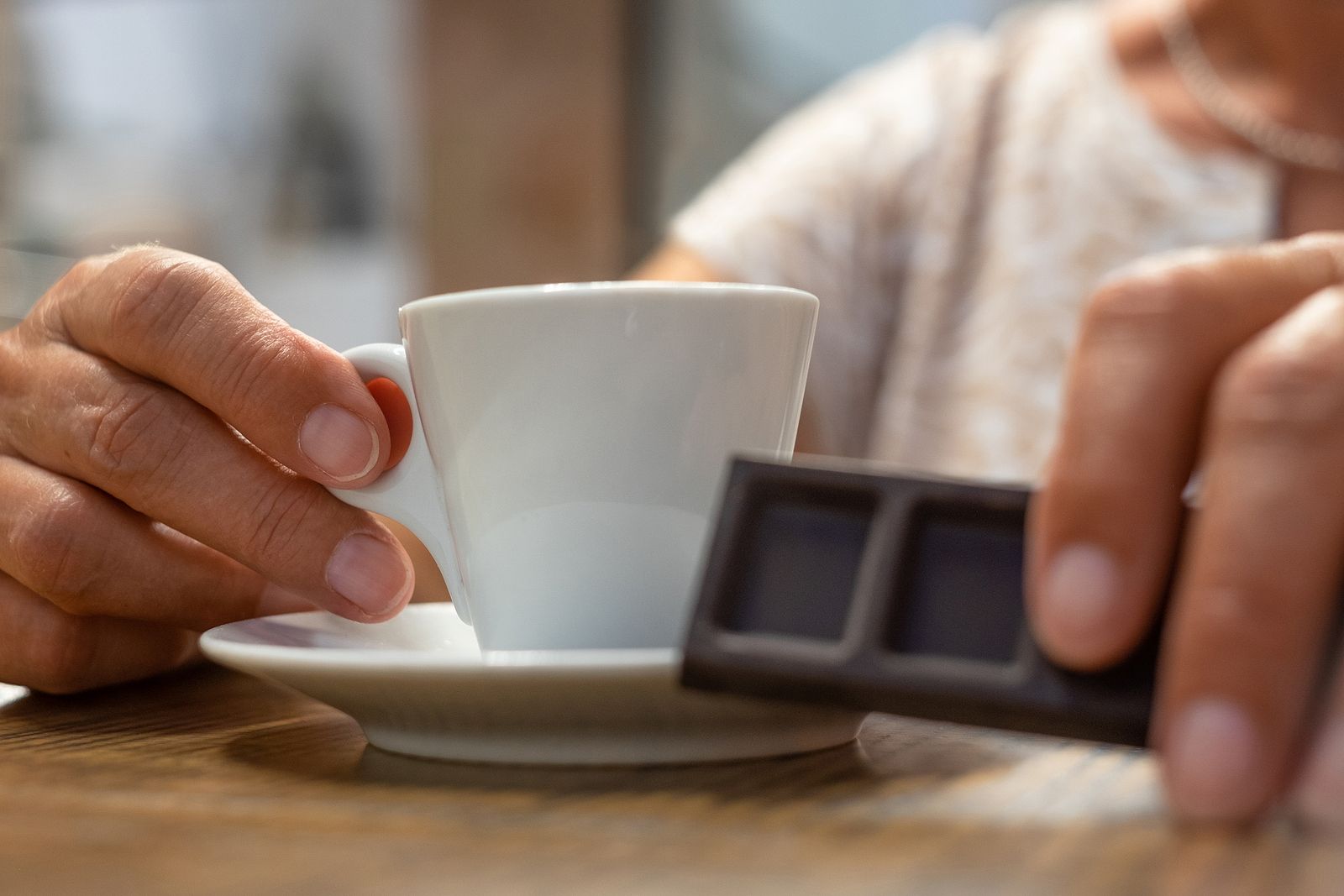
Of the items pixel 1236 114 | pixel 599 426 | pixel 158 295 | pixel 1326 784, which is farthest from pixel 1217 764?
pixel 1236 114

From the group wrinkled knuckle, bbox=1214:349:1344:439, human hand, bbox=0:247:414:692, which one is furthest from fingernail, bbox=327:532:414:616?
wrinkled knuckle, bbox=1214:349:1344:439

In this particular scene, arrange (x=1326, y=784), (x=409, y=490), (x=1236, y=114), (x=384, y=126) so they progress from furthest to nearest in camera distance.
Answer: (x=384, y=126) → (x=1236, y=114) → (x=409, y=490) → (x=1326, y=784)

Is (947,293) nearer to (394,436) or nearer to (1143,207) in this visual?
(1143,207)

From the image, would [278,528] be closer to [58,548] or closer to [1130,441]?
[58,548]

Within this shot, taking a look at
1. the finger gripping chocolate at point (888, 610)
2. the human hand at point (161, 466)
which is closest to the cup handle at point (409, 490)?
the human hand at point (161, 466)

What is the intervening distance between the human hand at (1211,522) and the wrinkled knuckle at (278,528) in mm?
321

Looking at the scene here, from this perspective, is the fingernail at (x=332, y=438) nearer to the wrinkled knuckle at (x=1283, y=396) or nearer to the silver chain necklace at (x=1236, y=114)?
the wrinkled knuckle at (x=1283, y=396)

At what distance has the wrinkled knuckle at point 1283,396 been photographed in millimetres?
292

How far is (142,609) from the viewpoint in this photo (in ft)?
1.89

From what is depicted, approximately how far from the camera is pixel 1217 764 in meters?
0.28

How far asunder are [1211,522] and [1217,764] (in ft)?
0.18

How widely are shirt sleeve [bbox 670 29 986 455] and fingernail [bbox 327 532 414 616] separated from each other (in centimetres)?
89

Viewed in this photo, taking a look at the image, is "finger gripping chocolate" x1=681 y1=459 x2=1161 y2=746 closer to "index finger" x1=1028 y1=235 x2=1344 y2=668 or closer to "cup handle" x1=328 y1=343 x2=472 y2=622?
"index finger" x1=1028 y1=235 x2=1344 y2=668

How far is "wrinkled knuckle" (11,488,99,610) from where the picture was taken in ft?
Answer: 1.77
